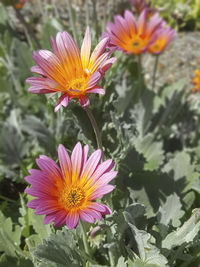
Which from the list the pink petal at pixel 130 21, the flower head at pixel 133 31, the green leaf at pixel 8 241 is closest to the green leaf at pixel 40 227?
the green leaf at pixel 8 241

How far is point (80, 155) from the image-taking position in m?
1.32

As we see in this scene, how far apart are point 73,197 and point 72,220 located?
0.16m

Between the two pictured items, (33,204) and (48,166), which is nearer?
(33,204)

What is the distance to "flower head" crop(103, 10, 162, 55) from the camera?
2123 millimetres

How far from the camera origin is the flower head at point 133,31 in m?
2.12

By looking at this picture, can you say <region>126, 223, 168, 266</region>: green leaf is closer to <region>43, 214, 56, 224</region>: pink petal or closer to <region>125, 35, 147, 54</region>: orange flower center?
<region>43, 214, 56, 224</region>: pink petal

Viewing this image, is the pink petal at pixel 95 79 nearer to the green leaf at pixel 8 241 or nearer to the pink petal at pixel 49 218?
the pink petal at pixel 49 218

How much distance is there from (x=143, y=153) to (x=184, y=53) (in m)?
2.30

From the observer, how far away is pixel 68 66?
141 centimetres

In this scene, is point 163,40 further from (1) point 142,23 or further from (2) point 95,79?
(2) point 95,79

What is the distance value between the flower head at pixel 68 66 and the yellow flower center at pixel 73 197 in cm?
35

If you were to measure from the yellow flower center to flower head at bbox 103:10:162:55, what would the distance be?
0.94m

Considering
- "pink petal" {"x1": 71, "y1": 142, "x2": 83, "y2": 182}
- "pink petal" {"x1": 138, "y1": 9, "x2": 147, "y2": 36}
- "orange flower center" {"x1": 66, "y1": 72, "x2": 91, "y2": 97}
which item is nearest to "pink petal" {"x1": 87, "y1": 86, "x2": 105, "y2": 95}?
"orange flower center" {"x1": 66, "y1": 72, "x2": 91, "y2": 97}

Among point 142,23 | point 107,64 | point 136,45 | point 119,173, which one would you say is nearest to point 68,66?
point 107,64
